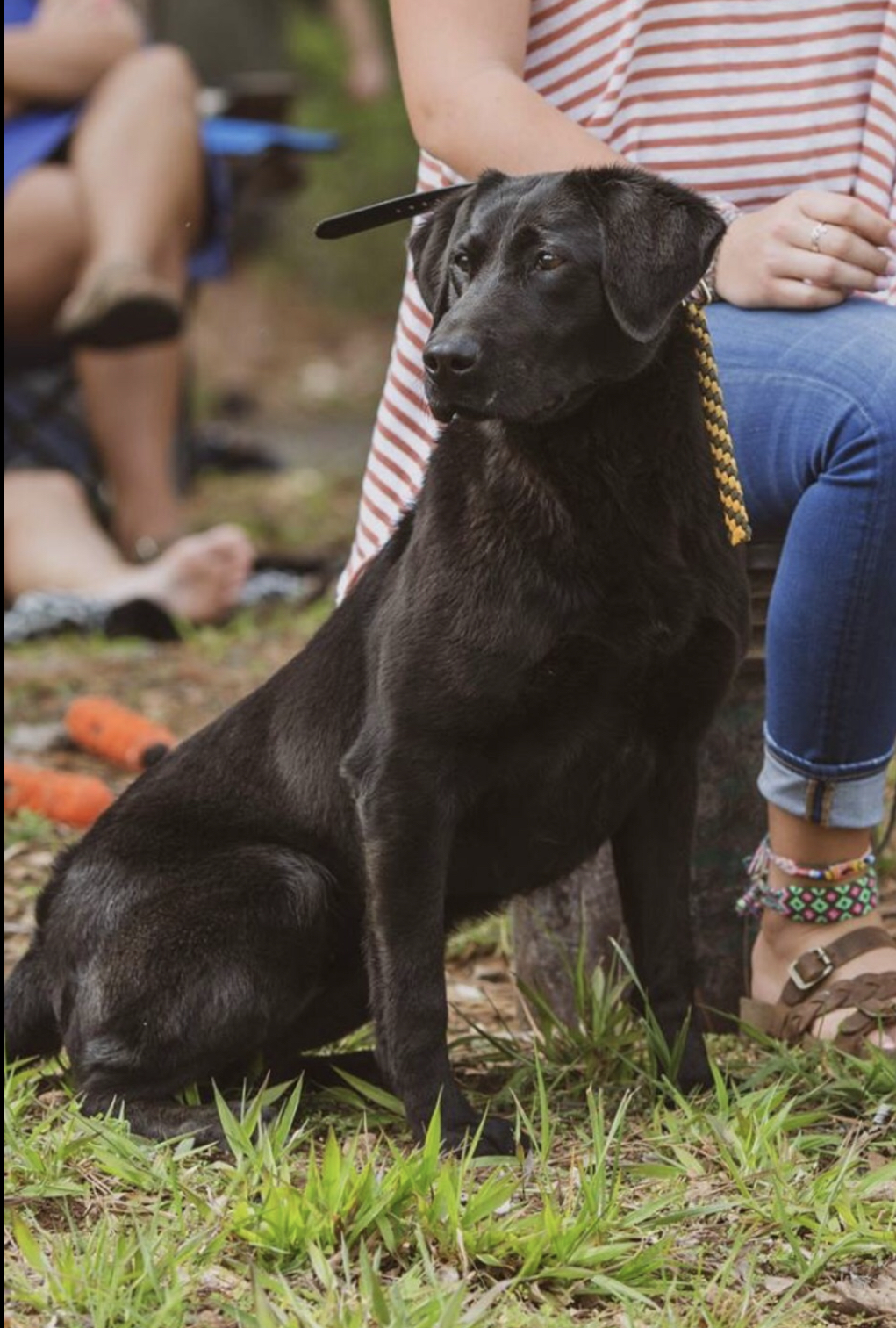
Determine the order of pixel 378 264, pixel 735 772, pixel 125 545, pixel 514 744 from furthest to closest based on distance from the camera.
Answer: pixel 378 264 → pixel 125 545 → pixel 735 772 → pixel 514 744

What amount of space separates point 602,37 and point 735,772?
113 centimetres

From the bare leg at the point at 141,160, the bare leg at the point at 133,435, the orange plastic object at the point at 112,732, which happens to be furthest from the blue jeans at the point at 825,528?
the bare leg at the point at 133,435

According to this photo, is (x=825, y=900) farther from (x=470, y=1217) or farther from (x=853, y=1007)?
(x=470, y=1217)

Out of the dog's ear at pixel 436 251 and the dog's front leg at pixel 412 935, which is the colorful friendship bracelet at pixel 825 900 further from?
the dog's ear at pixel 436 251

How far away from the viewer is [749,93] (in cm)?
273

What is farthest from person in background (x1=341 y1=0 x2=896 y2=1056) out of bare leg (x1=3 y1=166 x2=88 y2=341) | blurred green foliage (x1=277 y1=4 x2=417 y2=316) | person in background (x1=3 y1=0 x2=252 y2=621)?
blurred green foliage (x1=277 y1=4 x2=417 y2=316)

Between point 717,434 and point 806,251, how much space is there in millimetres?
338

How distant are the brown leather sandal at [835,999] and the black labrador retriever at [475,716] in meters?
0.23

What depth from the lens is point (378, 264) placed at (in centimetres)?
1454

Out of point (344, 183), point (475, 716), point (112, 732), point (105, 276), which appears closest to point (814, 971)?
point (475, 716)

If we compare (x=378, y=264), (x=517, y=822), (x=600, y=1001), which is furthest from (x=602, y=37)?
(x=378, y=264)

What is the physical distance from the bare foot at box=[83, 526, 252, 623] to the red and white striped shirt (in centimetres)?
270

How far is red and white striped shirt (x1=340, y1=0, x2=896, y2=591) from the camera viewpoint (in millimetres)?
2729

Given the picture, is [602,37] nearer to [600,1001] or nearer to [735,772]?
[735,772]
